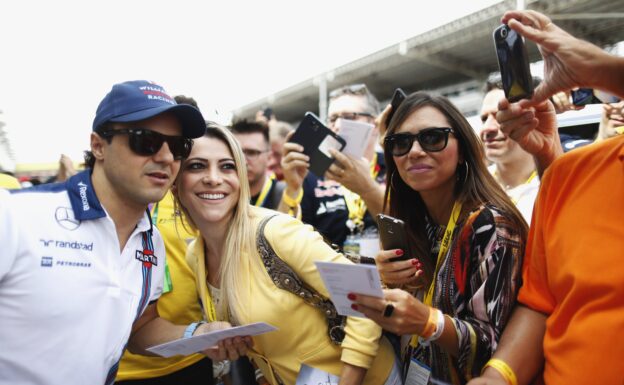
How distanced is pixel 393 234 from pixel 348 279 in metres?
0.44

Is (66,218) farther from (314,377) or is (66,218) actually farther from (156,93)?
(314,377)

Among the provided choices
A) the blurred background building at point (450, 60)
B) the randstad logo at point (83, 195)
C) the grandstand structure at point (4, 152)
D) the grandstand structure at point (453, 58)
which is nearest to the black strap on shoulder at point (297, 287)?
the randstad logo at point (83, 195)

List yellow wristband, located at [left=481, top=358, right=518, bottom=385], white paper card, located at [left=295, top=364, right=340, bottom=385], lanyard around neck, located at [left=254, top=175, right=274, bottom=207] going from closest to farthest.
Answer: yellow wristband, located at [left=481, top=358, right=518, bottom=385], white paper card, located at [left=295, top=364, right=340, bottom=385], lanyard around neck, located at [left=254, top=175, right=274, bottom=207]

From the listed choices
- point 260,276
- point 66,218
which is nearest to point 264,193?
point 260,276

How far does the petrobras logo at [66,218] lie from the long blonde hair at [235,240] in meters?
0.62

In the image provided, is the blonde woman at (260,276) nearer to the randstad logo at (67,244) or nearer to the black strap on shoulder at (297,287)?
the black strap on shoulder at (297,287)

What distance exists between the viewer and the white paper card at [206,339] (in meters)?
1.63

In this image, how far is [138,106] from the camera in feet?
5.69

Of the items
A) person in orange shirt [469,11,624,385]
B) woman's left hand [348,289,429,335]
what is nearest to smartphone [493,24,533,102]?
person in orange shirt [469,11,624,385]

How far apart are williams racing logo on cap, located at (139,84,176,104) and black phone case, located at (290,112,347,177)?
99cm

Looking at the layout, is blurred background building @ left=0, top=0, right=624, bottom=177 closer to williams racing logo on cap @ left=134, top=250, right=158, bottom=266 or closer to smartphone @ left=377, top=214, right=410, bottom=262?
smartphone @ left=377, top=214, right=410, bottom=262

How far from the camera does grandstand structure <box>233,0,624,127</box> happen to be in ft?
33.7

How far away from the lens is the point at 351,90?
3801mm

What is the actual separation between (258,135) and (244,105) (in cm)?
2218
